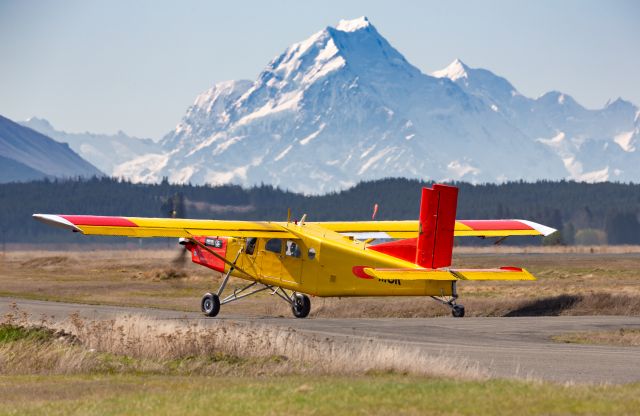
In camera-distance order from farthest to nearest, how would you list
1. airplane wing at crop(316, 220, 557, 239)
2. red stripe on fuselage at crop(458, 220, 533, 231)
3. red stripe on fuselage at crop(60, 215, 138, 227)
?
red stripe on fuselage at crop(458, 220, 533, 231), airplane wing at crop(316, 220, 557, 239), red stripe on fuselage at crop(60, 215, 138, 227)

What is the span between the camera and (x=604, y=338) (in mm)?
29062

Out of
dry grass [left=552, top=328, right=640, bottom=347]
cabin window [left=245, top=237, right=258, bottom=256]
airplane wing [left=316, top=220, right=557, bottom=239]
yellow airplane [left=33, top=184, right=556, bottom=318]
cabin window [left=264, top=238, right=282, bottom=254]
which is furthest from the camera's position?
airplane wing [left=316, top=220, right=557, bottom=239]

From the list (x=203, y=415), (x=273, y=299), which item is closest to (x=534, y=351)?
(x=203, y=415)

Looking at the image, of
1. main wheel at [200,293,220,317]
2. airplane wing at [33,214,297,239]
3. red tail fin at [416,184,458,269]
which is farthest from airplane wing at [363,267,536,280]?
main wheel at [200,293,220,317]

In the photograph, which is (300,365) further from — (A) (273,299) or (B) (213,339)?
(A) (273,299)

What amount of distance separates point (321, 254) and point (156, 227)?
4810 millimetres

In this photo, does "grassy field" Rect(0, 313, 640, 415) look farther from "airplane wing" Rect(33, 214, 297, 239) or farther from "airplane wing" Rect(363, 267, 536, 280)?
"airplane wing" Rect(33, 214, 297, 239)

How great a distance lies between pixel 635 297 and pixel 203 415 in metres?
27.0

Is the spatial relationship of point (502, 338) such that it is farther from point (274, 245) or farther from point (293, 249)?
point (274, 245)

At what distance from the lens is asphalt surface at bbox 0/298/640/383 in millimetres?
22234

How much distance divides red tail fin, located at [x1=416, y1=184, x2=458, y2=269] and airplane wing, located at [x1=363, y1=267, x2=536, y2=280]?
1.74ft

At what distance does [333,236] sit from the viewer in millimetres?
35344

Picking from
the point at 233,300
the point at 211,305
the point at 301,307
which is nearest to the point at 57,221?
the point at 211,305

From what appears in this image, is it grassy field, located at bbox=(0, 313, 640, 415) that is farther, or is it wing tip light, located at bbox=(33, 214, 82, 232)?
wing tip light, located at bbox=(33, 214, 82, 232)
